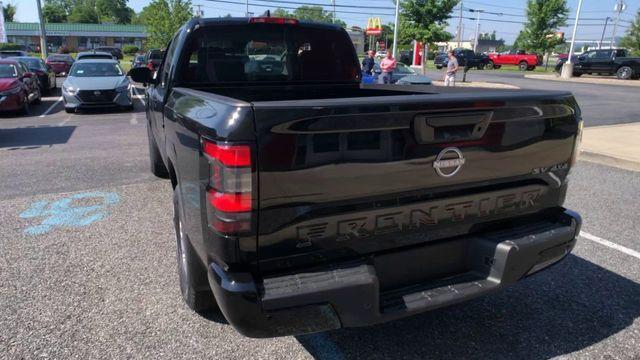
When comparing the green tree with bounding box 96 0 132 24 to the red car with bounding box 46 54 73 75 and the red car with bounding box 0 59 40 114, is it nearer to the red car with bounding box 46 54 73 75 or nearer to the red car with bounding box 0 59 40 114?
the red car with bounding box 46 54 73 75

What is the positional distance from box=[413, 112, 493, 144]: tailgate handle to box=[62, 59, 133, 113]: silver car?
13106 millimetres

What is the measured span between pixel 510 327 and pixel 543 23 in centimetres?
4223

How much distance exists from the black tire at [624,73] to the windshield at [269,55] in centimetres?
3192

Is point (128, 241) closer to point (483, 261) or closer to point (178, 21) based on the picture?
point (483, 261)

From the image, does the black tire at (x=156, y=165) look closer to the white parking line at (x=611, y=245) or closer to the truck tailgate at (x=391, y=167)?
the truck tailgate at (x=391, y=167)

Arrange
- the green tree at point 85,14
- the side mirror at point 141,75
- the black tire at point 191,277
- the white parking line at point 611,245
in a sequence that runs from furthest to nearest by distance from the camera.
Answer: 1. the green tree at point 85,14
2. the side mirror at point 141,75
3. the white parking line at point 611,245
4. the black tire at point 191,277

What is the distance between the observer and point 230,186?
82.1 inches

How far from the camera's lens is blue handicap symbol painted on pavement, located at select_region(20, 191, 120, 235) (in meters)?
4.85

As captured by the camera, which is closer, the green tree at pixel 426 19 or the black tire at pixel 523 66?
the green tree at pixel 426 19

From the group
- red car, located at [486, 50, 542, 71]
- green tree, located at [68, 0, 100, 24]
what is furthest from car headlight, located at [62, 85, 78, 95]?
green tree, located at [68, 0, 100, 24]

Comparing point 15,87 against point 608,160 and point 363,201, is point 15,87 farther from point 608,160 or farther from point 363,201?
point 608,160

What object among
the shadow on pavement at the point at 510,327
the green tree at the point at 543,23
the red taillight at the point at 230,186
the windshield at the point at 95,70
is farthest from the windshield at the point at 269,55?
the green tree at the point at 543,23

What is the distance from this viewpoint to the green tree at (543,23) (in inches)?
1500

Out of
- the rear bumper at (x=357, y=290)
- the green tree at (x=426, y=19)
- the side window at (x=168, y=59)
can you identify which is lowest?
the rear bumper at (x=357, y=290)
